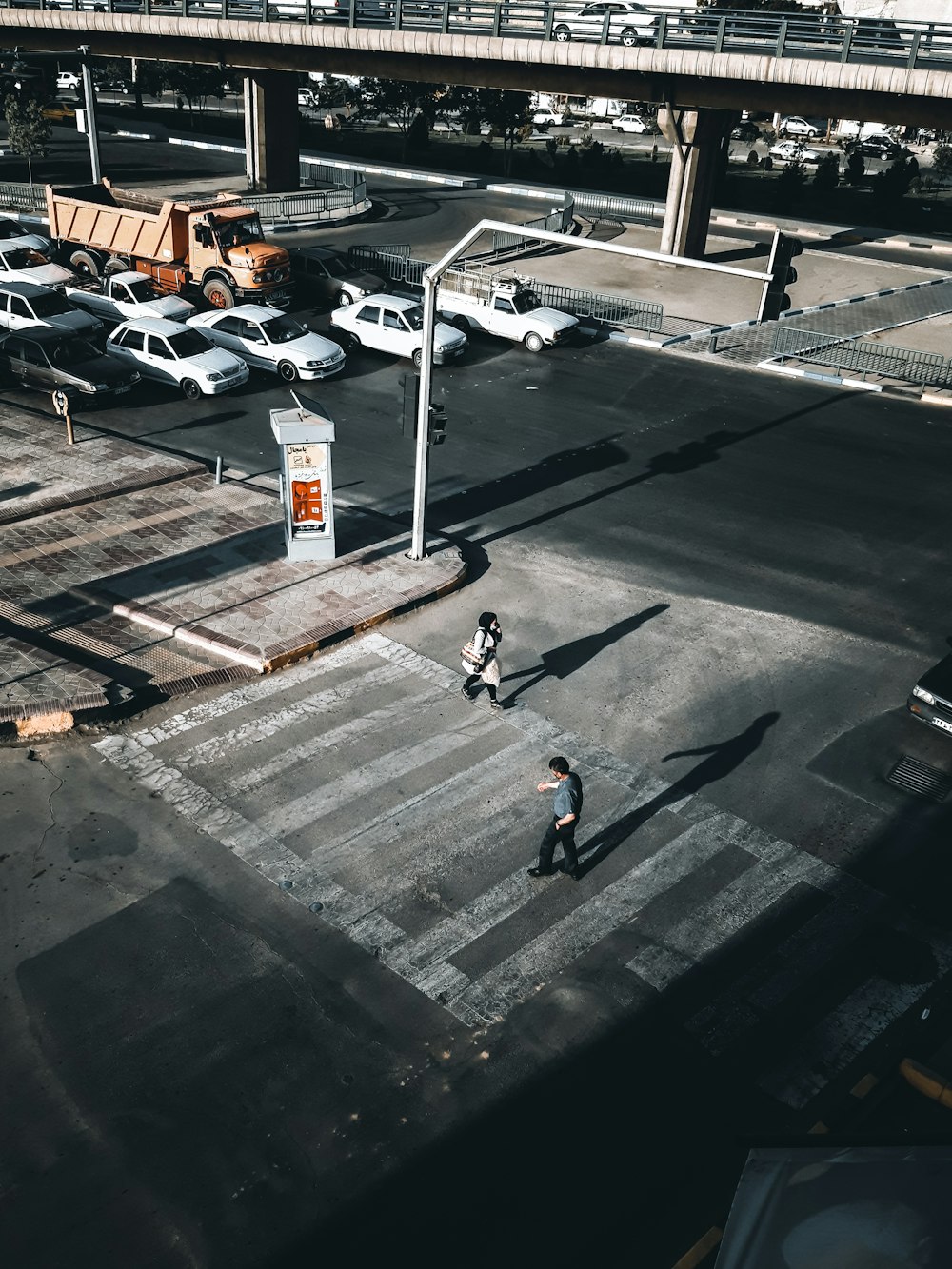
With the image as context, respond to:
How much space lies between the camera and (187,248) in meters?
31.8

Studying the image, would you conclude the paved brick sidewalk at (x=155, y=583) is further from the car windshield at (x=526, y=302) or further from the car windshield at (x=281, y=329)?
the car windshield at (x=526, y=302)

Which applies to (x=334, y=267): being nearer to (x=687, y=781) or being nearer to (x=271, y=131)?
(x=271, y=131)

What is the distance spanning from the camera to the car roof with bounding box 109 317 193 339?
26.0m

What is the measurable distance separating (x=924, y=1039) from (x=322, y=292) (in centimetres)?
2818

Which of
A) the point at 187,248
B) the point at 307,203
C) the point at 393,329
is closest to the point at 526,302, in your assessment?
the point at 393,329

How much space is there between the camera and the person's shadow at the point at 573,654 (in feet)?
51.8

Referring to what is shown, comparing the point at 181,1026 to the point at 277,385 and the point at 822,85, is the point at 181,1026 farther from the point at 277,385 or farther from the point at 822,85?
the point at 822,85

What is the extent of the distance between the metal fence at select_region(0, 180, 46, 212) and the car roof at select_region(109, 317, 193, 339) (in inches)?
860

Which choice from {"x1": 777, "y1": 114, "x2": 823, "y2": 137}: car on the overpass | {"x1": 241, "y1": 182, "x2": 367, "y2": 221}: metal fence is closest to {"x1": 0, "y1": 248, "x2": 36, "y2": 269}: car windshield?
{"x1": 241, "y1": 182, "x2": 367, "y2": 221}: metal fence

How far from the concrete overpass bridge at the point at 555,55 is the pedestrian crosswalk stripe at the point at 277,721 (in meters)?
26.1

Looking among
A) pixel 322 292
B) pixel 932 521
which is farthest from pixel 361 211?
pixel 932 521

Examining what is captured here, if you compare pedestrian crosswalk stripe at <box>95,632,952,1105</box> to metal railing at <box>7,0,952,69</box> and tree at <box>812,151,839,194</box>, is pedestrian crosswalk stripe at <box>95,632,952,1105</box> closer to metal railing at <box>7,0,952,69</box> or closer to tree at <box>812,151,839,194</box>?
metal railing at <box>7,0,952,69</box>

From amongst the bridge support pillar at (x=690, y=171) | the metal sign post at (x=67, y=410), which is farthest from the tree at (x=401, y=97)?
the metal sign post at (x=67, y=410)

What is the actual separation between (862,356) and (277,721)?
73.1 ft
